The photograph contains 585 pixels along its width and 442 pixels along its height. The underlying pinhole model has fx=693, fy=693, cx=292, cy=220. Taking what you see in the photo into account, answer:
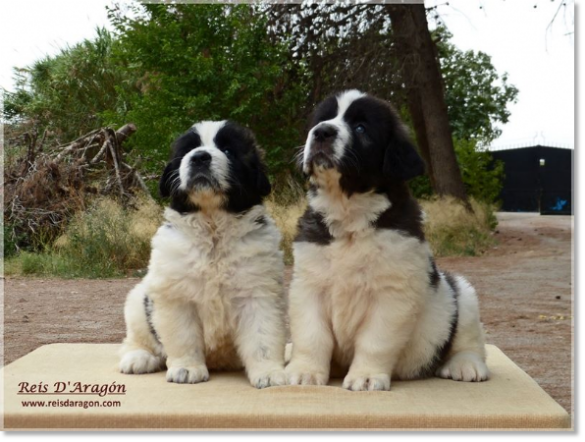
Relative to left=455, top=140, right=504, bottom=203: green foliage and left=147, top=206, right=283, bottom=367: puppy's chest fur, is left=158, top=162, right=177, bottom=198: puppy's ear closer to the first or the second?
left=147, top=206, right=283, bottom=367: puppy's chest fur

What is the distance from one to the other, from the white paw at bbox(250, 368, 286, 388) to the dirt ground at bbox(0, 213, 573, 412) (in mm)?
2183

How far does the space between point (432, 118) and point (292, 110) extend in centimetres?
293

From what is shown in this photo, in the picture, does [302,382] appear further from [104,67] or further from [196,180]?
[104,67]

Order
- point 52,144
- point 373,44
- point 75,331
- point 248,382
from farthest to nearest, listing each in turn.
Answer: point 52,144, point 373,44, point 75,331, point 248,382

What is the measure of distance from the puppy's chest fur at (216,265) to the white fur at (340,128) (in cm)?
54

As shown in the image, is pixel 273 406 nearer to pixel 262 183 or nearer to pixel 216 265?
pixel 216 265

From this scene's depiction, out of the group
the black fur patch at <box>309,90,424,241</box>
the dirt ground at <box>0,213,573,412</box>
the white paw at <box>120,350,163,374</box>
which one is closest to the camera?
the black fur patch at <box>309,90,424,241</box>

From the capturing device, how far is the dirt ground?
616 centimetres

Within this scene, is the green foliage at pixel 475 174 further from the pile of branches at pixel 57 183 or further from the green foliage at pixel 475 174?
the pile of branches at pixel 57 183

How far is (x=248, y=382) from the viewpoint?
12.2ft

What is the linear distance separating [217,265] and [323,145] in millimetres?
880

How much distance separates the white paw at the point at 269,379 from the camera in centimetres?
356

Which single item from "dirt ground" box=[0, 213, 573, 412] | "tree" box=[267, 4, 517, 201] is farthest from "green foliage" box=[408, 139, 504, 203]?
"dirt ground" box=[0, 213, 573, 412]

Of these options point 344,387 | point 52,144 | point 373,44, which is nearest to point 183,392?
point 344,387
